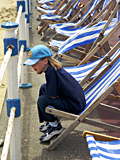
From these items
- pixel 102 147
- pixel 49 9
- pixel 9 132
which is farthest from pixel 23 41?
pixel 49 9

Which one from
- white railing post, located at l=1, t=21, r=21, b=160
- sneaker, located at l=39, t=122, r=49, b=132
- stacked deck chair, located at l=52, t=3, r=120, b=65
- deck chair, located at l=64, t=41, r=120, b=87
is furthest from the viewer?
stacked deck chair, located at l=52, t=3, r=120, b=65

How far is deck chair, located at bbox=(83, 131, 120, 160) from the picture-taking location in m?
1.82

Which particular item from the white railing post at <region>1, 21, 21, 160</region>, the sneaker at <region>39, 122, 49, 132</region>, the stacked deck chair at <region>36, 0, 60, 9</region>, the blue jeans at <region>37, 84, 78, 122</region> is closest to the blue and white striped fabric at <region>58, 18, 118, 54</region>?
the sneaker at <region>39, 122, 49, 132</region>

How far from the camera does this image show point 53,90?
2492 millimetres

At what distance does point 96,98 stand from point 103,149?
64 centimetres

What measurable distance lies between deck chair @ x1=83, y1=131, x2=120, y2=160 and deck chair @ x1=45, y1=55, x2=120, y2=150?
40cm

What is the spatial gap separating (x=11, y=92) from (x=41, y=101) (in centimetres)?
47

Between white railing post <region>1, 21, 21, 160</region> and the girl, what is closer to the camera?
white railing post <region>1, 21, 21, 160</region>

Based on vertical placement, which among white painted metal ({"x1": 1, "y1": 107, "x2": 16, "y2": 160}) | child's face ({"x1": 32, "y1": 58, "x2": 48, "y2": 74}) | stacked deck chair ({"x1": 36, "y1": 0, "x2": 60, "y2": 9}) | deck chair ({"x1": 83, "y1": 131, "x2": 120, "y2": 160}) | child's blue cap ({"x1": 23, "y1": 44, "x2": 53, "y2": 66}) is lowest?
stacked deck chair ({"x1": 36, "y1": 0, "x2": 60, "y2": 9})

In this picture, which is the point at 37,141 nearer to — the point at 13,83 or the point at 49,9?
the point at 13,83

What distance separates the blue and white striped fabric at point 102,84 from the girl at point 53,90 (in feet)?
0.49

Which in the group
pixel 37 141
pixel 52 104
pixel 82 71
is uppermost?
pixel 52 104

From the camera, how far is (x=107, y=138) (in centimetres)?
207

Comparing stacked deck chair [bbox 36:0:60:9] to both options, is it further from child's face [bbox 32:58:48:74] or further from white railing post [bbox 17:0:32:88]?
child's face [bbox 32:58:48:74]
